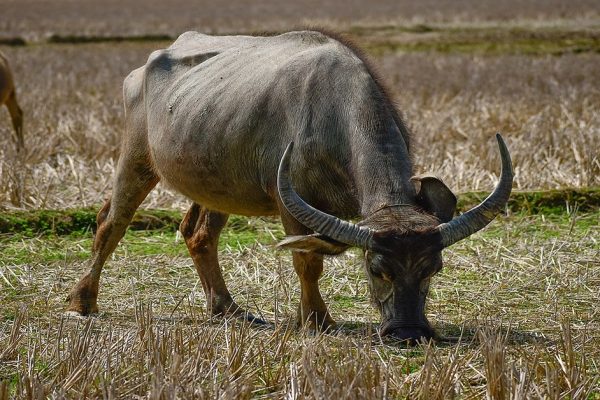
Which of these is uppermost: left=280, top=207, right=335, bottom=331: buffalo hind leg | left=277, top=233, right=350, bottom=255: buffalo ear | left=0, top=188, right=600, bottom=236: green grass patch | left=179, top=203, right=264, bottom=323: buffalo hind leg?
left=277, top=233, right=350, bottom=255: buffalo ear

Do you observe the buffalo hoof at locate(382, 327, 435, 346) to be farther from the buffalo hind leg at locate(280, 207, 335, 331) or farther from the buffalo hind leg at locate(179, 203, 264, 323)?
the buffalo hind leg at locate(179, 203, 264, 323)

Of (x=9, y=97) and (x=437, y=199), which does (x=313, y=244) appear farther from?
(x=9, y=97)

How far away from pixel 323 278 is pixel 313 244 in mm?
1971

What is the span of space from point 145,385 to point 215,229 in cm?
248

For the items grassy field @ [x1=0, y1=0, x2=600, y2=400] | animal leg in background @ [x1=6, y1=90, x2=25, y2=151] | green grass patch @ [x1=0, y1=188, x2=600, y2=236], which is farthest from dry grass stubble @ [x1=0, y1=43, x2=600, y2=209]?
green grass patch @ [x1=0, y1=188, x2=600, y2=236]

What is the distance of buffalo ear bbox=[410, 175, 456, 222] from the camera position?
4.89 m

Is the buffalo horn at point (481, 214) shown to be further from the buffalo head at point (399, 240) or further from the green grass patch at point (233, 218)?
the green grass patch at point (233, 218)

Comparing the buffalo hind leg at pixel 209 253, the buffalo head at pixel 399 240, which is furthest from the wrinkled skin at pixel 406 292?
the buffalo hind leg at pixel 209 253

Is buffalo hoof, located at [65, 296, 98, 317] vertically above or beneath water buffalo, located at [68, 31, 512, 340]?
beneath

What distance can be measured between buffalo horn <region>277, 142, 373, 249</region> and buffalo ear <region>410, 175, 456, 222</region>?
1.50 feet

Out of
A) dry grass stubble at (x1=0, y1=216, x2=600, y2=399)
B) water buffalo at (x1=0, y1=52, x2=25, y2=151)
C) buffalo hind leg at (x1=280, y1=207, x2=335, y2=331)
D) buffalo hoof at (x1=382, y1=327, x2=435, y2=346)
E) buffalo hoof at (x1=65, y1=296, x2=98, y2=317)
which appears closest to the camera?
dry grass stubble at (x1=0, y1=216, x2=600, y2=399)

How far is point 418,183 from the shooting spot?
512 cm

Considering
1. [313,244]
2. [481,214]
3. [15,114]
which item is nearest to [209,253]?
[313,244]

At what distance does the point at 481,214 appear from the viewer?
4711 millimetres
